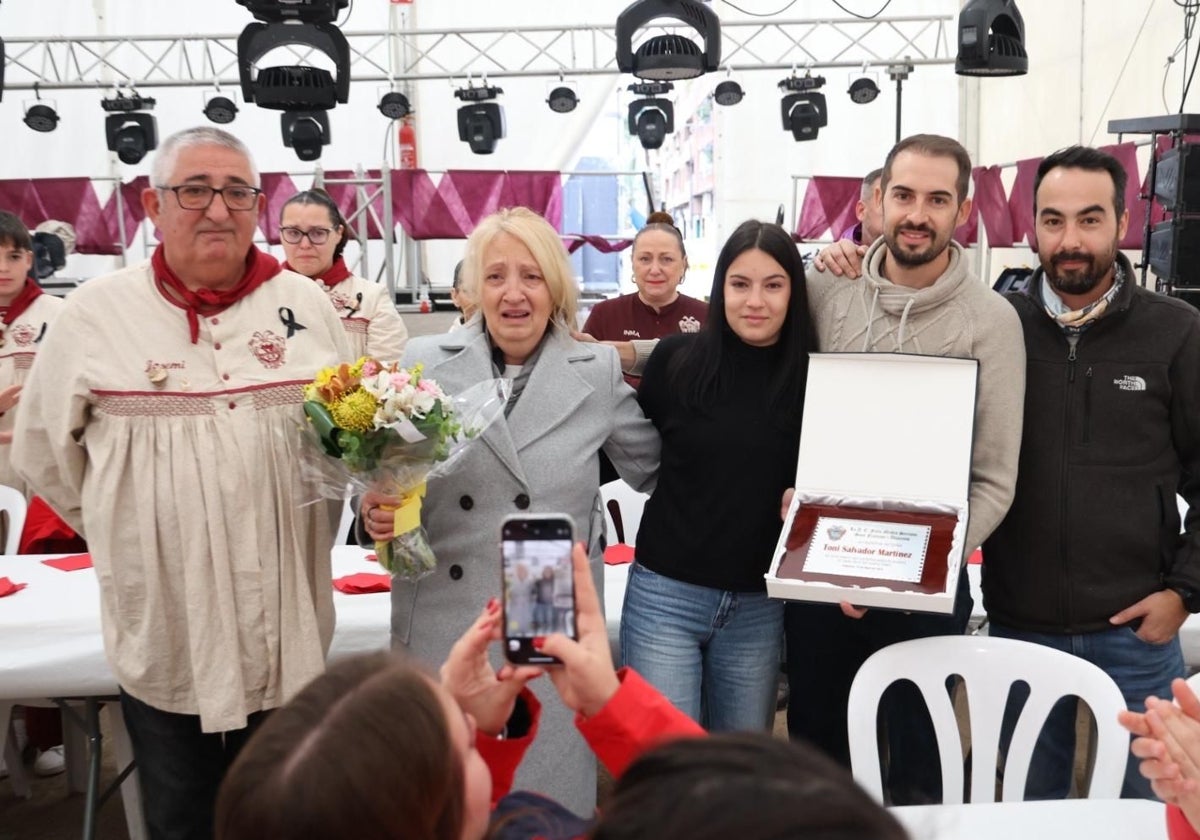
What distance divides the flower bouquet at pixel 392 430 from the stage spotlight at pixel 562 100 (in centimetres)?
1016

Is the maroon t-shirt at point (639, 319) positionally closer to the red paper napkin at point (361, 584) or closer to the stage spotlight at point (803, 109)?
the red paper napkin at point (361, 584)

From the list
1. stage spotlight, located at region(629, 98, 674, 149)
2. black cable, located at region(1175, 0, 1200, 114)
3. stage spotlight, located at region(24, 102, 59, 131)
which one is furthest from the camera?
stage spotlight, located at region(629, 98, 674, 149)

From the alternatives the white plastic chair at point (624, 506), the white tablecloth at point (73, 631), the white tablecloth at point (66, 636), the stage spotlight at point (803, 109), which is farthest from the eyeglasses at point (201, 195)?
the stage spotlight at point (803, 109)

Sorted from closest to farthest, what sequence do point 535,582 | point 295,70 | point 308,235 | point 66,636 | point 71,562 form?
point 535,582 → point 66,636 → point 71,562 → point 308,235 → point 295,70

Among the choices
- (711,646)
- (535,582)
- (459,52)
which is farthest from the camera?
(459,52)

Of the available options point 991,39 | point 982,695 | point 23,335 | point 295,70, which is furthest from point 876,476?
point 295,70

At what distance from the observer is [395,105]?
1143 cm

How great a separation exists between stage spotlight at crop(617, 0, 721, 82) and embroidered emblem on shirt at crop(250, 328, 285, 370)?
176 inches

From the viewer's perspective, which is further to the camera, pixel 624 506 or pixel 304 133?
pixel 304 133

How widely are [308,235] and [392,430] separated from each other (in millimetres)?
3322

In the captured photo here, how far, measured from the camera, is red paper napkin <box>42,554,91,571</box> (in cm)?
357

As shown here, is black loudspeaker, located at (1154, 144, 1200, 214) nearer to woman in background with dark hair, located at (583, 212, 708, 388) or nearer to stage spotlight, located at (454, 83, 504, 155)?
woman in background with dark hair, located at (583, 212, 708, 388)

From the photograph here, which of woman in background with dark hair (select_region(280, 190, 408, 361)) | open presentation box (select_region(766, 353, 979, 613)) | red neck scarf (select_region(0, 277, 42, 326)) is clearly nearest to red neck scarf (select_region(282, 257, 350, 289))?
woman in background with dark hair (select_region(280, 190, 408, 361))

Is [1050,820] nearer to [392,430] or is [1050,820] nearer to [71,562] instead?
[392,430]
